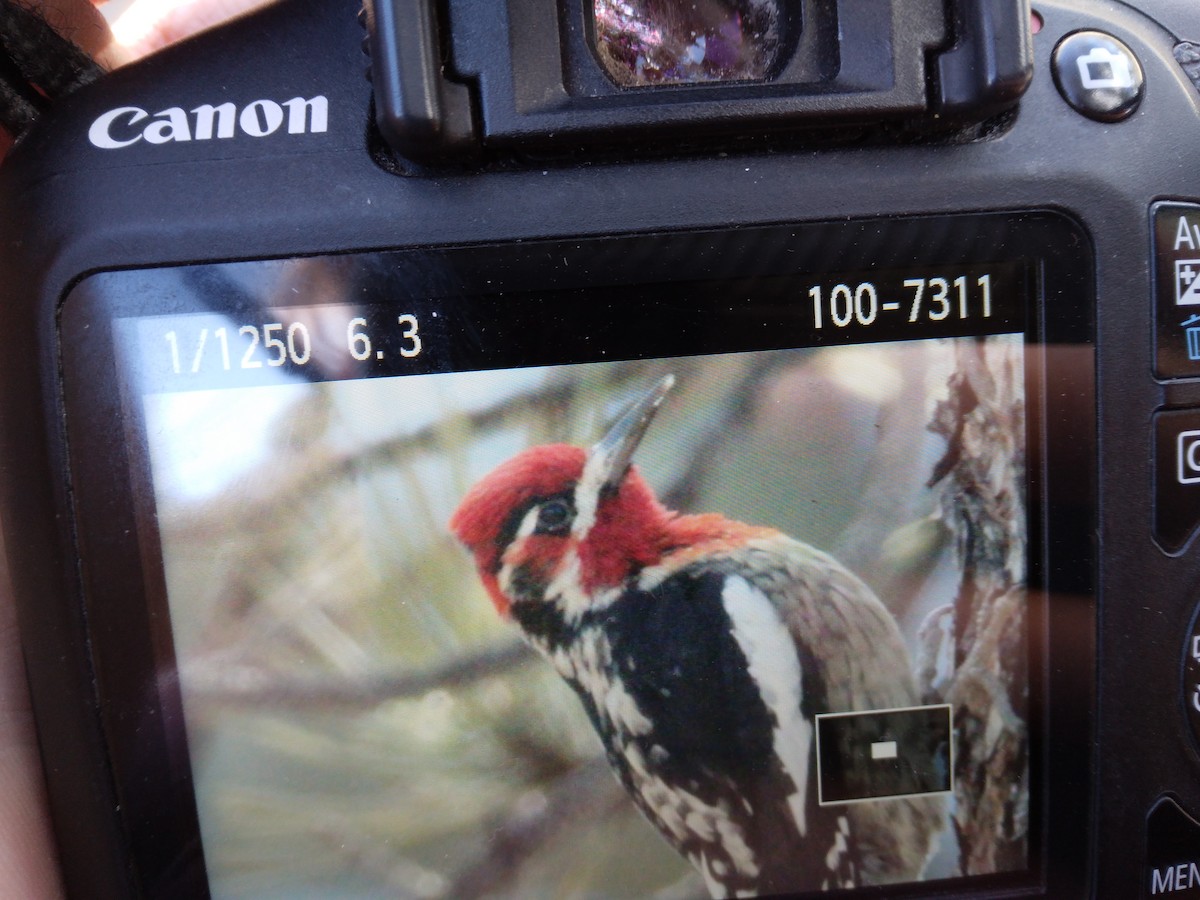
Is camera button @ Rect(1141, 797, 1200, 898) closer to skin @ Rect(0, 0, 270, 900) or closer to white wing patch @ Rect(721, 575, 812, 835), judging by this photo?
white wing patch @ Rect(721, 575, 812, 835)

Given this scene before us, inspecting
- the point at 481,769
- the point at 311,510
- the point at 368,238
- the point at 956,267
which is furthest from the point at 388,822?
the point at 956,267

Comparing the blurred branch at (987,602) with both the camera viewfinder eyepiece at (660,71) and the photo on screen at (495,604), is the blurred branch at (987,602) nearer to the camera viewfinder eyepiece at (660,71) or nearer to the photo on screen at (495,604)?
the photo on screen at (495,604)

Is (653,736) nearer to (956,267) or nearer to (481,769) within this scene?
(481,769)

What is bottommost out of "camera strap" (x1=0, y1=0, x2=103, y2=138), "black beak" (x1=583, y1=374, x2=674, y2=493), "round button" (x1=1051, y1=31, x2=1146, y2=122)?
"black beak" (x1=583, y1=374, x2=674, y2=493)

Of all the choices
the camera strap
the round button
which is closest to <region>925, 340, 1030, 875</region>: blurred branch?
the round button

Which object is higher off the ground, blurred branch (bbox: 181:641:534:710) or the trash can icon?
the trash can icon

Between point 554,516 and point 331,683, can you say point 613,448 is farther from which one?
point 331,683

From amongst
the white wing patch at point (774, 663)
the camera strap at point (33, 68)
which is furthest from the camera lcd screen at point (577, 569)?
the camera strap at point (33, 68)

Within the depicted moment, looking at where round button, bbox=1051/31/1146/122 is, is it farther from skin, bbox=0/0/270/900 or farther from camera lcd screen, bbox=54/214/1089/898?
skin, bbox=0/0/270/900
